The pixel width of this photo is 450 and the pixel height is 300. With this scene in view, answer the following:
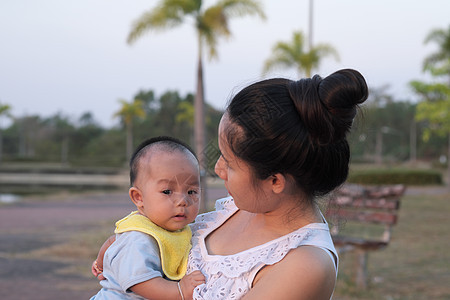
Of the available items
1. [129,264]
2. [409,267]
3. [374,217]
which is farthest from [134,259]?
[409,267]

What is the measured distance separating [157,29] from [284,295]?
478 inches

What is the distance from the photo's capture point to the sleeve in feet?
4.94

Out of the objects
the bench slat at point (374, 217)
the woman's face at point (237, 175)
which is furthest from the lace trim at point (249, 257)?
the bench slat at point (374, 217)

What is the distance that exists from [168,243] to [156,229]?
57 mm

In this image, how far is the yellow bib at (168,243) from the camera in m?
1.58

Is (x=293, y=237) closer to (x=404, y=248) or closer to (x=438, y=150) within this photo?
(x=404, y=248)

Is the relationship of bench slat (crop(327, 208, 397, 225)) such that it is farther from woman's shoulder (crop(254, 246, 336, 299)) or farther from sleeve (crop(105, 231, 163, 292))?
woman's shoulder (crop(254, 246, 336, 299))

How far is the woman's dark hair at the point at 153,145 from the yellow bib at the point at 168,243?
0.15 meters

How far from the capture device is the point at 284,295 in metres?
1.25

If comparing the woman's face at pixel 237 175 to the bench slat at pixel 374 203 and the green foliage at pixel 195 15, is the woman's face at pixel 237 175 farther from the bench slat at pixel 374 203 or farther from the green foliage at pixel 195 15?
the green foliage at pixel 195 15

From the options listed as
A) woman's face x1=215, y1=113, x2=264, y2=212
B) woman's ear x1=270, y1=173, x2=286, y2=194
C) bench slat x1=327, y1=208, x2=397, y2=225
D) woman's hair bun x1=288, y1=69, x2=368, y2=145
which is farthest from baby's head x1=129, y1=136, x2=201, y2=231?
bench slat x1=327, y1=208, x2=397, y2=225

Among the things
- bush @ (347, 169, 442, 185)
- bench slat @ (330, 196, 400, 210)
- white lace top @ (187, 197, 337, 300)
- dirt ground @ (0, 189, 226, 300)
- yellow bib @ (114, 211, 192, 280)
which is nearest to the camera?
white lace top @ (187, 197, 337, 300)

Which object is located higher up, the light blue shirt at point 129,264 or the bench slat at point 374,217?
the light blue shirt at point 129,264

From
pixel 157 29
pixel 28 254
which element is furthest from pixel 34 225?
pixel 157 29
